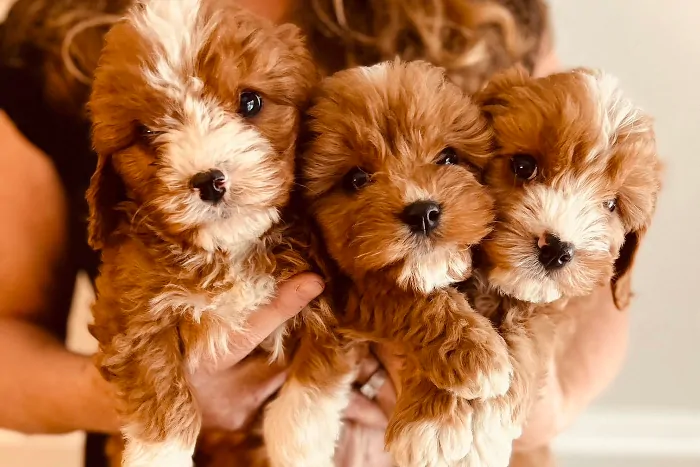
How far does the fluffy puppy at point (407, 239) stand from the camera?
3.99 ft

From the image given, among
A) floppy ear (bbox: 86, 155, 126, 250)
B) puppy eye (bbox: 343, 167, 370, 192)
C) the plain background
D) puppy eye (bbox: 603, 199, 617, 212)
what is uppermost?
puppy eye (bbox: 343, 167, 370, 192)

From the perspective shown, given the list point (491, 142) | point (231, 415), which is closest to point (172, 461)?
point (231, 415)

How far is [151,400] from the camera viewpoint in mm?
1375

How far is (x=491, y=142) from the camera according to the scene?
1.37m

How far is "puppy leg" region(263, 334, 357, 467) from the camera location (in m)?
1.42

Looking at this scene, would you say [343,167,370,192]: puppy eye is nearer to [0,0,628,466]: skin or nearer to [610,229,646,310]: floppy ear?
[0,0,628,466]: skin

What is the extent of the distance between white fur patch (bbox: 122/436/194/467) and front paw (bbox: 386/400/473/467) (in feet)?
1.61

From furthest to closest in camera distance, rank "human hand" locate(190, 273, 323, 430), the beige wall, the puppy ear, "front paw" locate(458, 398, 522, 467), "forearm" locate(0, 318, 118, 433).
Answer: the beige wall → "forearm" locate(0, 318, 118, 433) → "human hand" locate(190, 273, 323, 430) → the puppy ear → "front paw" locate(458, 398, 522, 467)

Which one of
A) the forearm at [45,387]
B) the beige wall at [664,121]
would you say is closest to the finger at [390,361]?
the forearm at [45,387]

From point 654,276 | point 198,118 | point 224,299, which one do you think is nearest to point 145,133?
point 198,118

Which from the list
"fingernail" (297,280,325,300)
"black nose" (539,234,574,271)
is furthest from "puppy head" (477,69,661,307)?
"fingernail" (297,280,325,300)

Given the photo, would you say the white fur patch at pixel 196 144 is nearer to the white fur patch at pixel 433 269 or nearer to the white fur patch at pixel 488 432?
the white fur patch at pixel 433 269

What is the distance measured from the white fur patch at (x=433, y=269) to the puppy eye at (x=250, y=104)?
432 millimetres

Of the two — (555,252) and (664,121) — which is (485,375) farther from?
(664,121)
